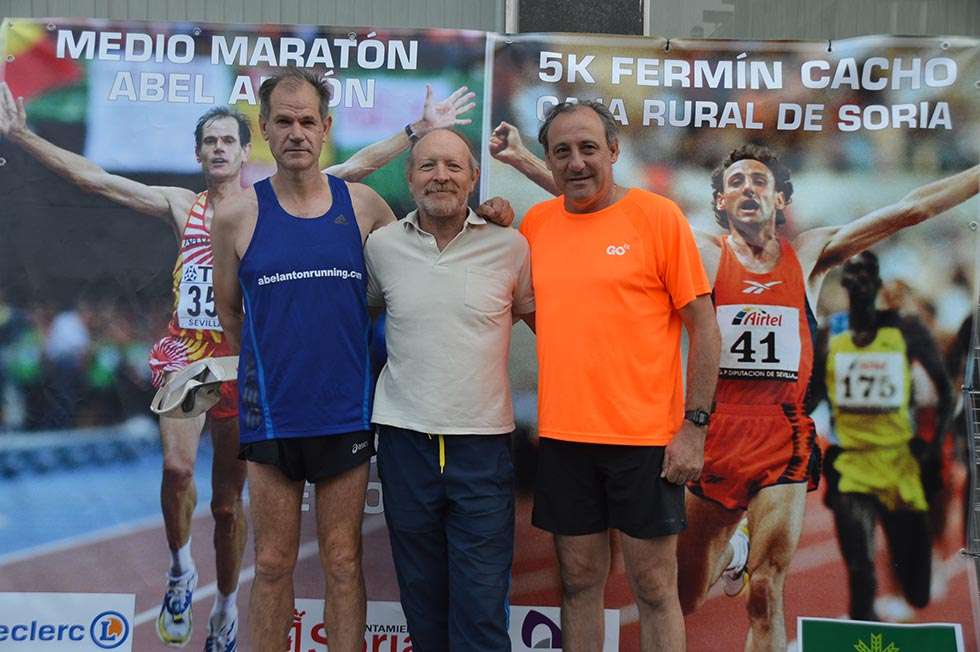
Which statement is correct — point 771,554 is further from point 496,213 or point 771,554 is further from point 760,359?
point 496,213

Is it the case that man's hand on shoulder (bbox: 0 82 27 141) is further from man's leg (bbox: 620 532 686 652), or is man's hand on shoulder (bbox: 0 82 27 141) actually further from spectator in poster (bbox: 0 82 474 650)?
man's leg (bbox: 620 532 686 652)

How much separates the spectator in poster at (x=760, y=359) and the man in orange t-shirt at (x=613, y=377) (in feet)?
2.49

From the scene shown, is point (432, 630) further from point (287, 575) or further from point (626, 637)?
point (626, 637)

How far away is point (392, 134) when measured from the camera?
361 cm

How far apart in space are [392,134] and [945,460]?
2461 mm

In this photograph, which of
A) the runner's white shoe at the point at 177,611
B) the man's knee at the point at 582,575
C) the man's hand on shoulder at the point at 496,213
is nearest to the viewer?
the man's knee at the point at 582,575

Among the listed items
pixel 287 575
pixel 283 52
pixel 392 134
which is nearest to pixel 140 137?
pixel 283 52

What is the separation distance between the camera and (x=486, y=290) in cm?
281

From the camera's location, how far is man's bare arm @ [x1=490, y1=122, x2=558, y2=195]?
3592 millimetres

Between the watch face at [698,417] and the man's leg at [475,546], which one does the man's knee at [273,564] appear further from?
the watch face at [698,417]

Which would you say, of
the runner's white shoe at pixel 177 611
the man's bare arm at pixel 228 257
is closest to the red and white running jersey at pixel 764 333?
the man's bare arm at pixel 228 257

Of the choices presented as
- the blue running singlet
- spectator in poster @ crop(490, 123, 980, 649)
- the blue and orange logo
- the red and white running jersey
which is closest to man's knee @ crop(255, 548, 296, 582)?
the blue running singlet

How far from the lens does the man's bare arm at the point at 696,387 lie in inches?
108

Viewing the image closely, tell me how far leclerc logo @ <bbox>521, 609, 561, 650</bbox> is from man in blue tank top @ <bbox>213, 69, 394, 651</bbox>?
0.91 meters
